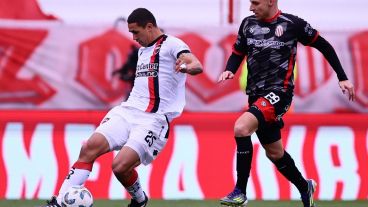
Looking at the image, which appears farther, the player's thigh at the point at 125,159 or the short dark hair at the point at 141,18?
the short dark hair at the point at 141,18

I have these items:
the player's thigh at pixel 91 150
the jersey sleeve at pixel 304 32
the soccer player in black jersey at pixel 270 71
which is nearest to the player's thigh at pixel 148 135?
Result: the player's thigh at pixel 91 150

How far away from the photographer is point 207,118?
541 inches

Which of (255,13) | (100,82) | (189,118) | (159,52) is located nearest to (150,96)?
(159,52)

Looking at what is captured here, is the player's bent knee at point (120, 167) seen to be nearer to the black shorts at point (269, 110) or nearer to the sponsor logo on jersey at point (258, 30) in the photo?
the black shorts at point (269, 110)

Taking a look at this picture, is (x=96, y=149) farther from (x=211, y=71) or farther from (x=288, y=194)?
(x=211, y=71)

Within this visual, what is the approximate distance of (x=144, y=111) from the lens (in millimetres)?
10633

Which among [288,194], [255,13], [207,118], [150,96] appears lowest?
[288,194]

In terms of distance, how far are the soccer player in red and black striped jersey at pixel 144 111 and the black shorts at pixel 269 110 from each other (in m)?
0.78

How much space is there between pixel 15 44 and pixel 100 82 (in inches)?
49.4

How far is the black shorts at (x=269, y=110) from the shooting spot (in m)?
10.5

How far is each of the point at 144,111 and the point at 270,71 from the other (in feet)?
4.17

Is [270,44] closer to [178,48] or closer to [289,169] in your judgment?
[178,48]

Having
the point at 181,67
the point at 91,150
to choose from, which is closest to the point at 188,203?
the point at 91,150

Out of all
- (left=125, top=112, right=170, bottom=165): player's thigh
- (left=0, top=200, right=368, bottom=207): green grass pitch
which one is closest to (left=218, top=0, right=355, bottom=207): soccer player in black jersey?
(left=125, top=112, right=170, bottom=165): player's thigh
